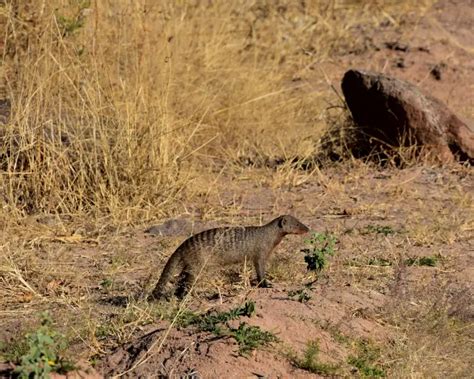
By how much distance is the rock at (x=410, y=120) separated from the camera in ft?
28.5

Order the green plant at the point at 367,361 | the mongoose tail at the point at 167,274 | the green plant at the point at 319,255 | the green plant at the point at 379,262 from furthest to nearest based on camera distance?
1. the green plant at the point at 379,262
2. the green plant at the point at 319,255
3. the mongoose tail at the point at 167,274
4. the green plant at the point at 367,361

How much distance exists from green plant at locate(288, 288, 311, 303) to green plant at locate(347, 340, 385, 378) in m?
0.39

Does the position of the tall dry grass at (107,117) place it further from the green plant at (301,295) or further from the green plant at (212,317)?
the green plant at (212,317)

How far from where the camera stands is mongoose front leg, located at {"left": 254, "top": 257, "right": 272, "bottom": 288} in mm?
5746

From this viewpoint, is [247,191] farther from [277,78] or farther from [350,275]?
[277,78]

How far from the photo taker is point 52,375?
4480 mm

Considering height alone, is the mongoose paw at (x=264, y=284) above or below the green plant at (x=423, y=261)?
below

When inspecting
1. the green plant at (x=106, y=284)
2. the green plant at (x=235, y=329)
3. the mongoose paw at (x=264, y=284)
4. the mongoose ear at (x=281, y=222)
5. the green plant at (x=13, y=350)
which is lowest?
the green plant at (x=106, y=284)

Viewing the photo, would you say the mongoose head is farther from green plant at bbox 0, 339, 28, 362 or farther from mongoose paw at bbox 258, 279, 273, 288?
green plant at bbox 0, 339, 28, 362

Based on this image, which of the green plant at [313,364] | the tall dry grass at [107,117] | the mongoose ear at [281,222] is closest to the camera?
the green plant at [313,364]

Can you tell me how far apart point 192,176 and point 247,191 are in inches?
18.4

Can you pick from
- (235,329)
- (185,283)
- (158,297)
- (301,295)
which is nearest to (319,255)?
(301,295)

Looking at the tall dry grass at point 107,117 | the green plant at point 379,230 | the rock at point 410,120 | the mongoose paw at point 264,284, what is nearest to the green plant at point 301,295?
the mongoose paw at point 264,284

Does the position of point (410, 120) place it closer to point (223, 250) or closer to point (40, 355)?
point (223, 250)
